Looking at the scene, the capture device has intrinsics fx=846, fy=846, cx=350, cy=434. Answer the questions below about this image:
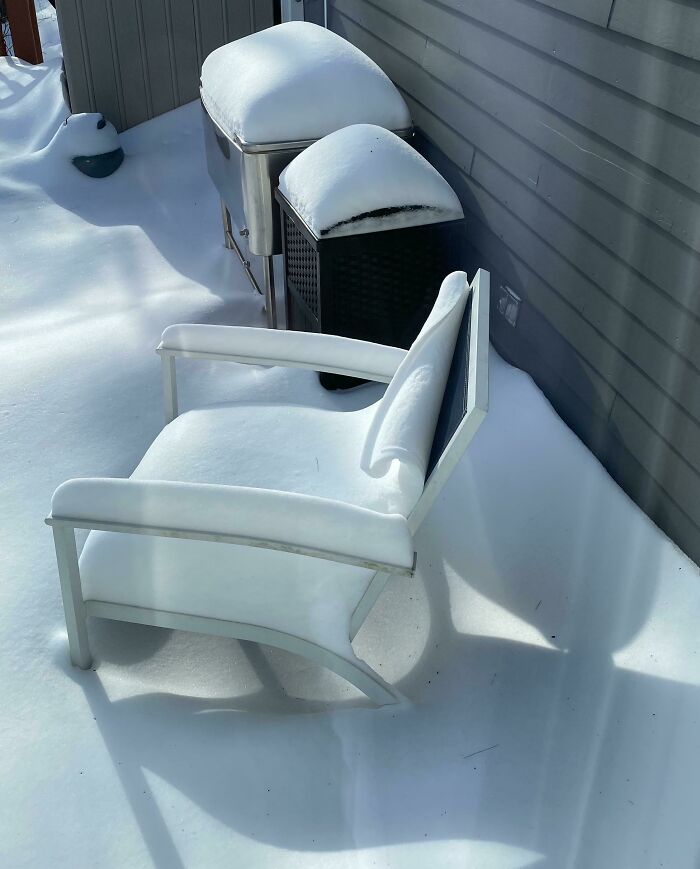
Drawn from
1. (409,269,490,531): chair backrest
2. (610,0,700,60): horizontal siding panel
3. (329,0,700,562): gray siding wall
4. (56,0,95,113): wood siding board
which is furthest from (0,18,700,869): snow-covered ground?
(56,0,95,113): wood siding board

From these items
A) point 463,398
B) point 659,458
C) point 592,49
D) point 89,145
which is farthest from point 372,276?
point 89,145

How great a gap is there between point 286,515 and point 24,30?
7596 mm

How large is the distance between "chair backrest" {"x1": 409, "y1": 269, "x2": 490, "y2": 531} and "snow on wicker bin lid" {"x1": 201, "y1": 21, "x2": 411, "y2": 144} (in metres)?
1.66

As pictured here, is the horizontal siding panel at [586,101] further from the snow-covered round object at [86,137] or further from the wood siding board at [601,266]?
the snow-covered round object at [86,137]

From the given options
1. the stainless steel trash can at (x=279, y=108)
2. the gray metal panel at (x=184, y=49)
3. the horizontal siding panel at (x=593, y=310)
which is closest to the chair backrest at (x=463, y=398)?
the horizontal siding panel at (x=593, y=310)

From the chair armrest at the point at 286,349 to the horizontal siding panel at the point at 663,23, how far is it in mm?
947

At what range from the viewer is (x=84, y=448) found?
2.78 m

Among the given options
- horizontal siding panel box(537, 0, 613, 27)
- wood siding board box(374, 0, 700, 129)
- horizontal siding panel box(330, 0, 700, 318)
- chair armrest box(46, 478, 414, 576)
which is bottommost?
chair armrest box(46, 478, 414, 576)

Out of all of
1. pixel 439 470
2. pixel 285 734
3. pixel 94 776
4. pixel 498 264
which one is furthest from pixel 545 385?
pixel 94 776

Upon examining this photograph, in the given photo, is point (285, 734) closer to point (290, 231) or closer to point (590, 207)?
point (590, 207)

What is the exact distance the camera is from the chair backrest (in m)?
1.54

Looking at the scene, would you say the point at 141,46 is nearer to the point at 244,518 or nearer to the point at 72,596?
the point at 72,596

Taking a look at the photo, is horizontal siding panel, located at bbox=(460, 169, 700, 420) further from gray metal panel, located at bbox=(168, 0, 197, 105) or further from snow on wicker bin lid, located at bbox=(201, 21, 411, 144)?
gray metal panel, located at bbox=(168, 0, 197, 105)

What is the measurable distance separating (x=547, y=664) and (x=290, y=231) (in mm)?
1891
